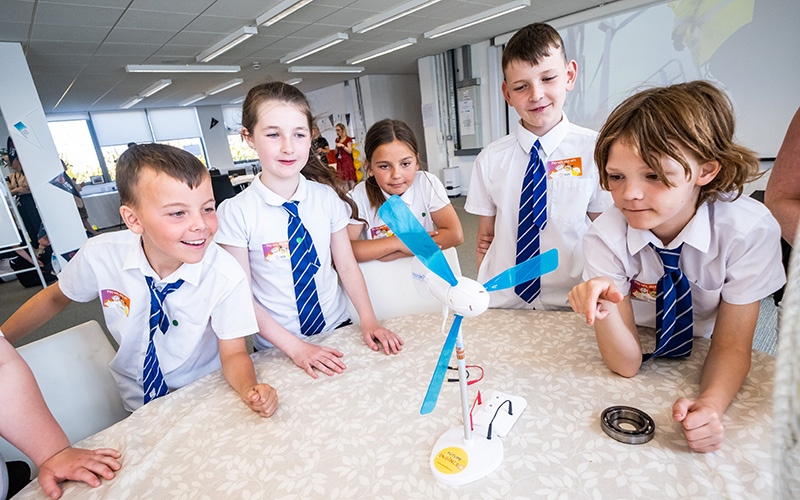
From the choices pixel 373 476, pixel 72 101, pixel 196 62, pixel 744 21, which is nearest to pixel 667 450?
pixel 373 476

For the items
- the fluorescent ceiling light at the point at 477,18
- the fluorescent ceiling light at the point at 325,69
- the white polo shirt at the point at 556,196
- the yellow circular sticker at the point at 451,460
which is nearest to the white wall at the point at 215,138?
the fluorescent ceiling light at the point at 325,69

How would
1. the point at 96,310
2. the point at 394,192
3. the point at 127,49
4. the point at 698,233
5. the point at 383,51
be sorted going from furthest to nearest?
1. the point at 383,51
2. the point at 127,49
3. the point at 96,310
4. the point at 394,192
5. the point at 698,233

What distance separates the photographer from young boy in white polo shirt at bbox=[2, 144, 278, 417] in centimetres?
106

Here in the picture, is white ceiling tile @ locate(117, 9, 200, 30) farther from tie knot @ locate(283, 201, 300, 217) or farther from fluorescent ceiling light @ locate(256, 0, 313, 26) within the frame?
tie knot @ locate(283, 201, 300, 217)

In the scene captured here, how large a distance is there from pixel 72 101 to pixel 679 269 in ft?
37.2

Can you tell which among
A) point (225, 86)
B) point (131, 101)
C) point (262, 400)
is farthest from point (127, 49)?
point (262, 400)

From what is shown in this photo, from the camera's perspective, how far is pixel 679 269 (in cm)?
92

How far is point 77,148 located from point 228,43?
7.59m

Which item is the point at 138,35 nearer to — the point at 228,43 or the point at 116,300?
the point at 228,43

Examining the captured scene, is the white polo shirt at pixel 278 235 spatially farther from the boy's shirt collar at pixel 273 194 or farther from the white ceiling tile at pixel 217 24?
the white ceiling tile at pixel 217 24

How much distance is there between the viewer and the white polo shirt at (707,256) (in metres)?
0.86

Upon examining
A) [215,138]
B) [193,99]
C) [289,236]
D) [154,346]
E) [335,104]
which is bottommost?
[154,346]

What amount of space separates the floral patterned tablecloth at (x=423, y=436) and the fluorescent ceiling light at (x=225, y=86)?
860 cm

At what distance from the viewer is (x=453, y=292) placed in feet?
2.10
